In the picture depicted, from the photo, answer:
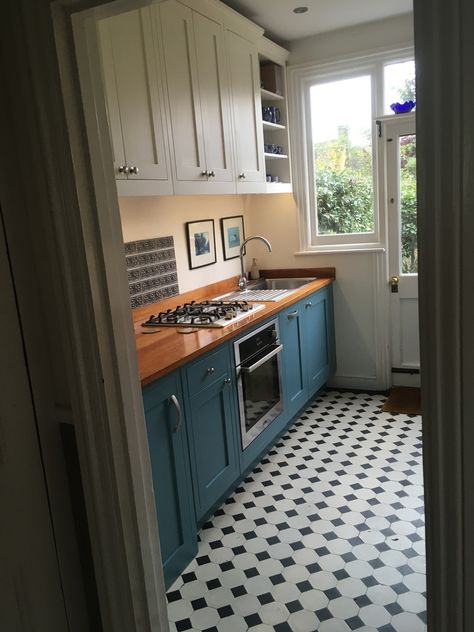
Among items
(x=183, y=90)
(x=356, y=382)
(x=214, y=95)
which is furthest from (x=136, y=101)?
(x=356, y=382)

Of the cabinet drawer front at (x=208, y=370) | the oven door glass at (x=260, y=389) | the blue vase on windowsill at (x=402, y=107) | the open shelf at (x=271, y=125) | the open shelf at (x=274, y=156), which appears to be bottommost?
the oven door glass at (x=260, y=389)

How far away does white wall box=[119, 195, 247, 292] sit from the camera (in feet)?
9.02

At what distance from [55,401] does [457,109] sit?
1039 mm

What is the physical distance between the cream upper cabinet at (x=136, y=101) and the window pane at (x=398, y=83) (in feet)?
6.29

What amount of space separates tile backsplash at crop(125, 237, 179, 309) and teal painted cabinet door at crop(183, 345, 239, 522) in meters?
0.69

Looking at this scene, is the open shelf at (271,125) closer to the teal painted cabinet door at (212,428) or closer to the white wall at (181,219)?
the white wall at (181,219)

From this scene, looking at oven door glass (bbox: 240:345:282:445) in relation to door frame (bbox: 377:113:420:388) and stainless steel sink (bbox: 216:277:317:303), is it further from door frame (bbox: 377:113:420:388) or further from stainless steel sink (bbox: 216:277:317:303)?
door frame (bbox: 377:113:420:388)

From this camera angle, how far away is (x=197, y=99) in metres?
2.62

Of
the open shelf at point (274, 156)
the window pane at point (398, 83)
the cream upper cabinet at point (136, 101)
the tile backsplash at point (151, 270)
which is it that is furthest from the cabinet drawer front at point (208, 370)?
the window pane at point (398, 83)

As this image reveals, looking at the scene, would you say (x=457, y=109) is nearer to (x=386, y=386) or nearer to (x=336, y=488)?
(x=336, y=488)

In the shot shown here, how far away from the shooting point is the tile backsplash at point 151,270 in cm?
274

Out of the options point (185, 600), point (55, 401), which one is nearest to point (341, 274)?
point (185, 600)

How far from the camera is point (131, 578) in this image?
1.26 m

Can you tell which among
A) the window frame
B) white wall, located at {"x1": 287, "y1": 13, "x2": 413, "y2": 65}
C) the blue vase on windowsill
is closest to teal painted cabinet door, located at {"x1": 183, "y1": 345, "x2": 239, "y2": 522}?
the window frame
